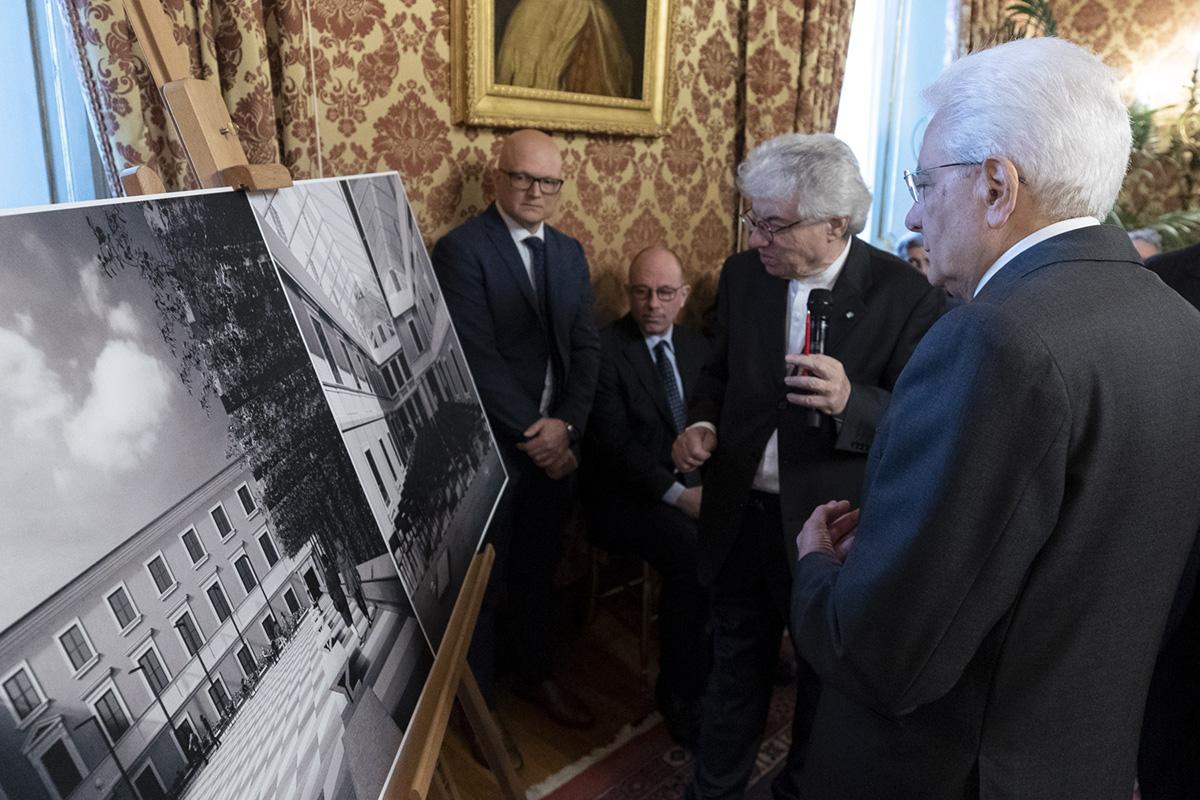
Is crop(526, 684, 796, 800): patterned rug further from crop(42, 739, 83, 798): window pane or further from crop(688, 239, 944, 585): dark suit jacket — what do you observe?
crop(42, 739, 83, 798): window pane

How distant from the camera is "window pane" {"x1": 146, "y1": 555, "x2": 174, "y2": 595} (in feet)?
2.47

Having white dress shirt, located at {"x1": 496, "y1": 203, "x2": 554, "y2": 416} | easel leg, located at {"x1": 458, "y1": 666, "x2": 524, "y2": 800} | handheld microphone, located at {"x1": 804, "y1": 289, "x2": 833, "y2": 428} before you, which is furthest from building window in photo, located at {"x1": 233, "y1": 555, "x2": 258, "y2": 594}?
white dress shirt, located at {"x1": 496, "y1": 203, "x2": 554, "y2": 416}

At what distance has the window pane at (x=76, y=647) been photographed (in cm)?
65

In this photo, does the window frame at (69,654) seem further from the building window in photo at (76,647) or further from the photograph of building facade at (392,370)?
the photograph of building facade at (392,370)

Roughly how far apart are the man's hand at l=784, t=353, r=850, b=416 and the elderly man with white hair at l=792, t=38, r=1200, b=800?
583mm

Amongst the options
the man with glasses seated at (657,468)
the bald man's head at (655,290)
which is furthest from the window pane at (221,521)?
the bald man's head at (655,290)

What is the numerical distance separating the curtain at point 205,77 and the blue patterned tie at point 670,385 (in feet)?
4.67

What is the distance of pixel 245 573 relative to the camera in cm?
88

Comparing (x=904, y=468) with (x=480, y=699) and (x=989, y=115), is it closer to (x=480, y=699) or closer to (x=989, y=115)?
(x=989, y=115)

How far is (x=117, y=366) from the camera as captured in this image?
2.59ft

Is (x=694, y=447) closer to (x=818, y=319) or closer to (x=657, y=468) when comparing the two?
(x=818, y=319)

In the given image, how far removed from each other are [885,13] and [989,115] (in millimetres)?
4337

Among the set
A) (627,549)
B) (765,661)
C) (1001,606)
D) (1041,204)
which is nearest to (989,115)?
(1041,204)

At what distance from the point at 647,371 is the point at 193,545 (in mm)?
2451
